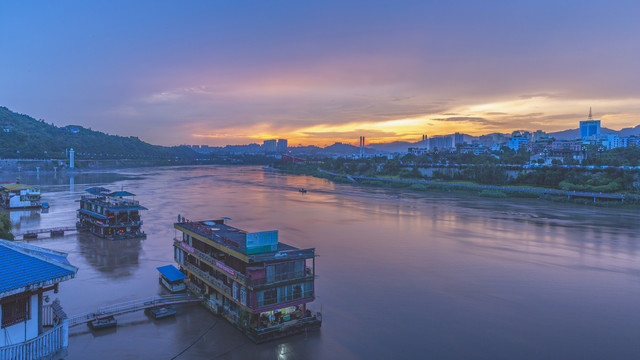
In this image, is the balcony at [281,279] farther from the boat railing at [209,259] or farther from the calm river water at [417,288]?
the calm river water at [417,288]

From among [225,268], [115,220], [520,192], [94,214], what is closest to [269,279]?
[225,268]

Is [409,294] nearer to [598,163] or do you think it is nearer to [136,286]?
[136,286]

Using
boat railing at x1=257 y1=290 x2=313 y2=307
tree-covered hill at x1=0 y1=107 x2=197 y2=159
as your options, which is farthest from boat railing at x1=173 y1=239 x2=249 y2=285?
tree-covered hill at x1=0 y1=107 x2=197 y2=159

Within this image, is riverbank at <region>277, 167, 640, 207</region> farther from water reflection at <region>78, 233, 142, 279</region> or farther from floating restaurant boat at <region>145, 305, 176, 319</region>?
floating restaurant boat at <region>145, 305, 176, 319</region>

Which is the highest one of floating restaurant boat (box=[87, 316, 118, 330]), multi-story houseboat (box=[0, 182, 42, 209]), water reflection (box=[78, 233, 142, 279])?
multi-story houseboat (box=[0, 182, 42, 209])

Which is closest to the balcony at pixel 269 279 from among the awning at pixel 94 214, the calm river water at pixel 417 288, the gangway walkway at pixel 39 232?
the calm river water at pixel 417 288

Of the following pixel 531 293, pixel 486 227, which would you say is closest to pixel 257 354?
pixel 531 293

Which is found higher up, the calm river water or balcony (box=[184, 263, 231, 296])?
balcony (box=[184, 263, 231, 296])

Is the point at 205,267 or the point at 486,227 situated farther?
the point at 486,227

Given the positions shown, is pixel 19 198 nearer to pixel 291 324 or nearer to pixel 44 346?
pixel 291 324

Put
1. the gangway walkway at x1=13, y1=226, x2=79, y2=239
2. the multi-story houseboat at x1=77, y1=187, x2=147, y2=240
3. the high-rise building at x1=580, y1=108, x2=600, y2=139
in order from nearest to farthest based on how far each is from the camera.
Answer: the gangway walkway at x1=13, y1=226, x2=79, y2=239 < the multi-story houseboat at x1=77, y1=187, x2=147, y2=240 < the high-rise building at x1=580, y1=108, x2=600, y2=139
